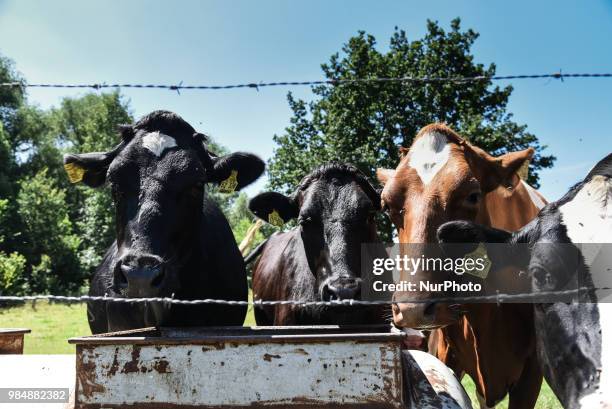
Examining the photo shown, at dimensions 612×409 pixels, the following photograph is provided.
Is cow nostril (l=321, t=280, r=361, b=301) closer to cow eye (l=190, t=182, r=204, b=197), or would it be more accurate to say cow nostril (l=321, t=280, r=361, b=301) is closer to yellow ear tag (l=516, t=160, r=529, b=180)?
cow eye (l=190, t=182, r=204, b=197)

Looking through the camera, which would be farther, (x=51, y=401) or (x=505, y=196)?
(x=505, y=196)

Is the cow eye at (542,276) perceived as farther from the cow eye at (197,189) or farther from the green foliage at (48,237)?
the green foliage at (48,237)

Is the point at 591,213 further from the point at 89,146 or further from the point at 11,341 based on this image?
the point at 89,146

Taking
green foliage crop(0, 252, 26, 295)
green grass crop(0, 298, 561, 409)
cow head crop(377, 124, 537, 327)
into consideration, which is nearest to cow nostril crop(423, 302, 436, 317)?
cow head crop(377, 124, 537, 327)

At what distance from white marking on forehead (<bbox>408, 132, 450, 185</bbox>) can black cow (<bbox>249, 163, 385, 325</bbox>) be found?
482 millimetres

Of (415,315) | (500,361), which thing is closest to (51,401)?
(415,315)

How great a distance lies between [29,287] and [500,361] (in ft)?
98.6

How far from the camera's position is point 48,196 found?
32.3m

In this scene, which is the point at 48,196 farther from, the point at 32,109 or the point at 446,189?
the point at 446,189

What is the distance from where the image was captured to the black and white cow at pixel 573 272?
218cm

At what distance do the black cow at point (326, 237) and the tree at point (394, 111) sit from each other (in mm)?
16124

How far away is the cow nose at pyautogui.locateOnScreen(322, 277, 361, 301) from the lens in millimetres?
3531

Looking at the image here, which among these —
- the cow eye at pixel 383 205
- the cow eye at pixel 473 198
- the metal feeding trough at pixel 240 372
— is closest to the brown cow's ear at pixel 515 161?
the cow eye at pixel 473 198

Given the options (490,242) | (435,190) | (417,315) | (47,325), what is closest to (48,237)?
(47,325)
